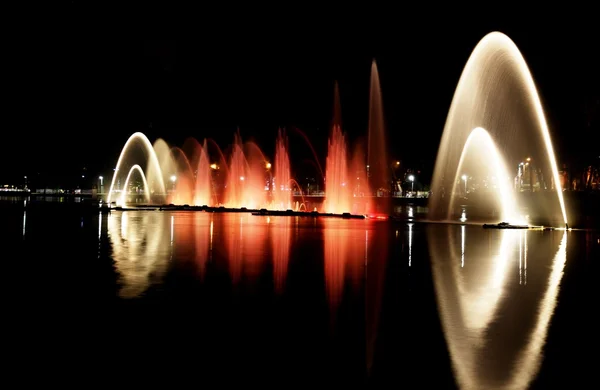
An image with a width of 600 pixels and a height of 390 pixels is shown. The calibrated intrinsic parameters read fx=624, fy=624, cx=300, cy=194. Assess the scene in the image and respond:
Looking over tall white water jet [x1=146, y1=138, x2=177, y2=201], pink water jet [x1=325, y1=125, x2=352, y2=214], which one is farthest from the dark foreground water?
tall white water jet [x1=146, y1=138, x2=177, y2=201]

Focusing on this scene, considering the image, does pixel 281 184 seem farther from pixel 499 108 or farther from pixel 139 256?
pixel 139 256

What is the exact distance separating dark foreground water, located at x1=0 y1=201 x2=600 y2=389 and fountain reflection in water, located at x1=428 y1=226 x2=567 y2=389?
0.03 m

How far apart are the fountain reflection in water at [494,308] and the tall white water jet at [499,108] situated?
14.7 meters

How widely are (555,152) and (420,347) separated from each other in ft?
158

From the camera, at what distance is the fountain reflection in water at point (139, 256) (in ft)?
38.1

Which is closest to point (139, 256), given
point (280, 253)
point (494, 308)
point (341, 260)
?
point (280, 253)

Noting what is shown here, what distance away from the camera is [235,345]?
7.42 m

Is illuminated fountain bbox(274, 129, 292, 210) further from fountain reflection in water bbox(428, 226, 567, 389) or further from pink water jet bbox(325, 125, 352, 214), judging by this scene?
fountain reflection in water bbox(428, 226, 567, 389)

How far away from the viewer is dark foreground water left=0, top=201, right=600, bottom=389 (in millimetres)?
6484

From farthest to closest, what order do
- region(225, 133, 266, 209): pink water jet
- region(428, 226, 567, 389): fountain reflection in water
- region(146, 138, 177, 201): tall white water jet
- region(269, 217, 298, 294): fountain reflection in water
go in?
region(146, 138, 177, 201): tall white water jet
region(225, 133, 266, 209): pink water jet
region(269, 217, 298, 294): fountain reflection in water
region(428, 226, 567, 389): fountain reflection in water

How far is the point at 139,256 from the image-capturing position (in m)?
15.8

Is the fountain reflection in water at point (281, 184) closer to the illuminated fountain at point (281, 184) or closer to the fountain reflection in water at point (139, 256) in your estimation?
the illuminated fountain at point (281, 184)

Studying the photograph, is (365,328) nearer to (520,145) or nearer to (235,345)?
(235,345)

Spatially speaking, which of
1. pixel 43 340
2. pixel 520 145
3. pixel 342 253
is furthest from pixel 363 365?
pixel 520 145
